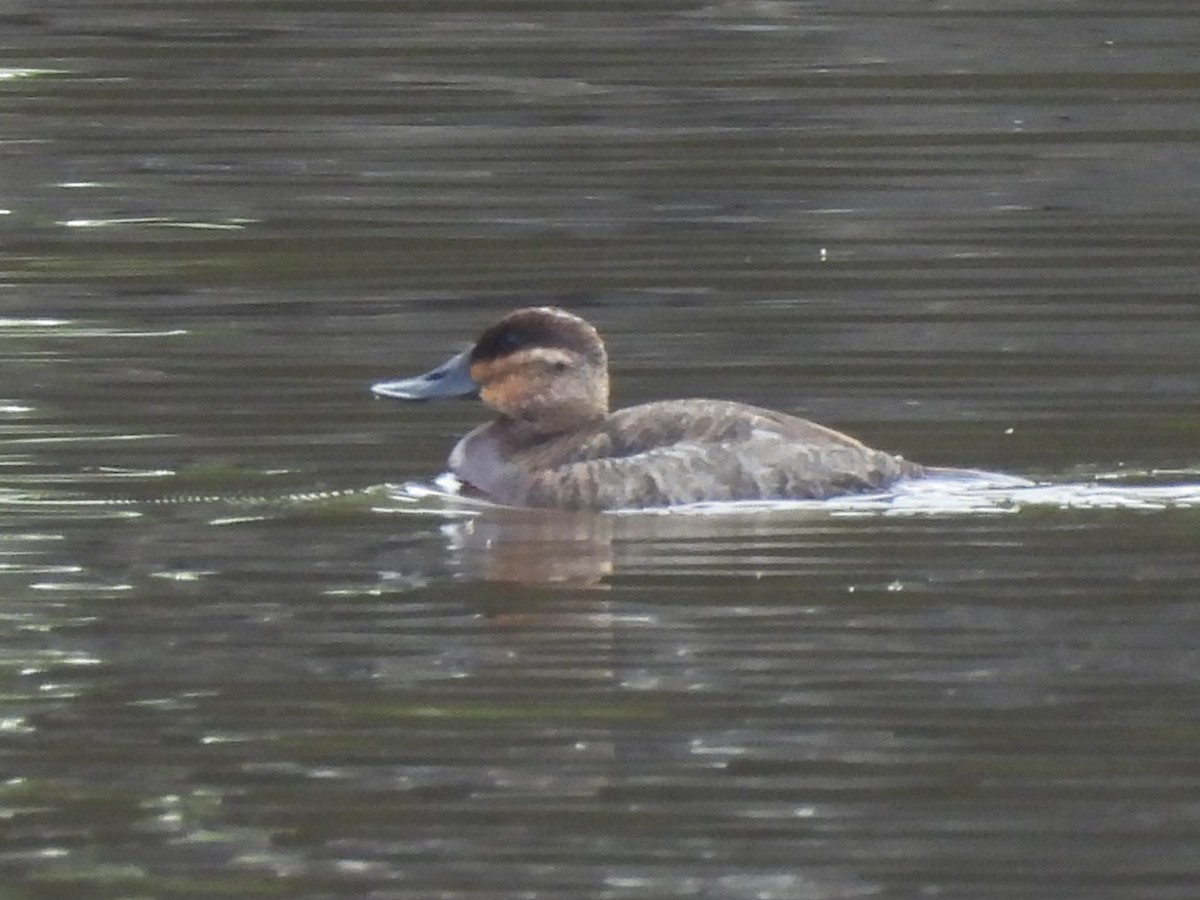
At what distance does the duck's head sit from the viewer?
38.1 ft

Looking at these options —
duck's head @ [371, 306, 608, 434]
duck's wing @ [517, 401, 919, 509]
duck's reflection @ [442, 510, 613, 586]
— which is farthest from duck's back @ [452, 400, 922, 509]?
duck's head @ [371, 306, 608, 434]

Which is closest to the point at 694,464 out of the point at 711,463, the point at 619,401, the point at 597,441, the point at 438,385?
the point at 711,463

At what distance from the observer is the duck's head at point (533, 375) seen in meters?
11.6

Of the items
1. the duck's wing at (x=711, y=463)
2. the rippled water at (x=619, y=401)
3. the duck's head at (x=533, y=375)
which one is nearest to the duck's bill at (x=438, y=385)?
the duck's head at (x=533, y=375)

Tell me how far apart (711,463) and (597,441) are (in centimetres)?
54

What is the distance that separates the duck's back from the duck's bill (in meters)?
0.49

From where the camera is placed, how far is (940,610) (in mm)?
8883

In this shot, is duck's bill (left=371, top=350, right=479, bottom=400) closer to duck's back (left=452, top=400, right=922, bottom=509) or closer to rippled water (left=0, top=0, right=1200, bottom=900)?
rippled water (left=0, top=0, right=1200, bottom=900)

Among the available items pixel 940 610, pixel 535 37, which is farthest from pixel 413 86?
pixel 940 610

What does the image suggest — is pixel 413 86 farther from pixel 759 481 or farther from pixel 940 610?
pixel 940 610

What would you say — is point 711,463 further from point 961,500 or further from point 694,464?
point 961,500

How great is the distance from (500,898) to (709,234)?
8.36 metres

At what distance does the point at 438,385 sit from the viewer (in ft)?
38.3

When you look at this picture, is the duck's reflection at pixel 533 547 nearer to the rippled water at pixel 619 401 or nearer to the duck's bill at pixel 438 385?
the rippled water at pixel 619 401
